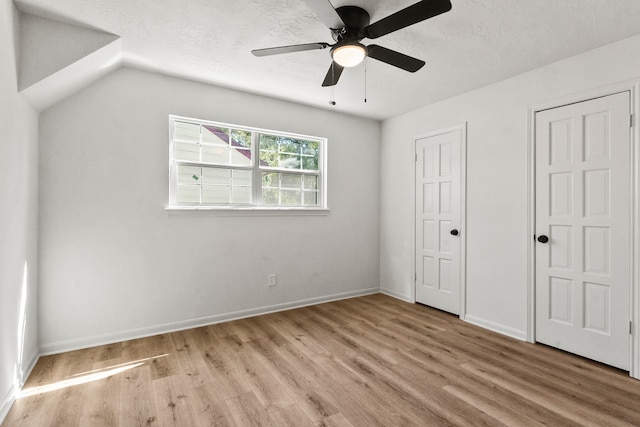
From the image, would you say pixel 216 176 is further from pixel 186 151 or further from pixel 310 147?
pixel 310 147

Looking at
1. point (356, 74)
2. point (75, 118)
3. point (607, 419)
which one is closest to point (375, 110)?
point (356, 74)

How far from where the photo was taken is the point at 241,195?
3629 millimetres

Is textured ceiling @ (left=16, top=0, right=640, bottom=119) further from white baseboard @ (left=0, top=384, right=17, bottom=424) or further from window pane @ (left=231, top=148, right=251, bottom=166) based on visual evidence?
white baseboard @ (left=0, top=384, right=17, bottom=424)

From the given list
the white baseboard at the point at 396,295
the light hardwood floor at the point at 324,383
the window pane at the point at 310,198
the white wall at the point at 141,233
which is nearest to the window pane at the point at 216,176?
the white wall at the point at 141,233

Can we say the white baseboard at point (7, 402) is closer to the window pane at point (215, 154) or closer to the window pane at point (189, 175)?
the window pane at point (189, 175)

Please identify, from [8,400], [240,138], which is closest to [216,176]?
[240,138]

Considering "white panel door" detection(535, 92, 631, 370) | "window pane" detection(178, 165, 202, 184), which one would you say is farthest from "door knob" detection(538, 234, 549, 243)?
"window pane" detection(178, 165, 202, 184)

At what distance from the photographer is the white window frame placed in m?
3.20

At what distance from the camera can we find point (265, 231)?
3.69m

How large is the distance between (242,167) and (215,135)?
17.8 inches

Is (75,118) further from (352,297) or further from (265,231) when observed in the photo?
(352,297)

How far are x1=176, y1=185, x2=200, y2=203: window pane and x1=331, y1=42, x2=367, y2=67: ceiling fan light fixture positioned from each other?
2077 millimetres

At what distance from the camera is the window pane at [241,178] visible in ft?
11.8

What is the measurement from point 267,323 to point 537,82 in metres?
3.56
